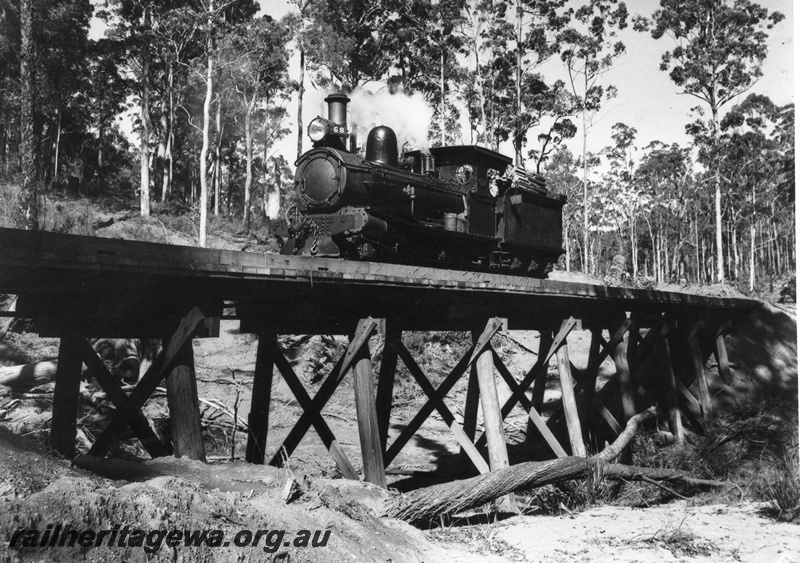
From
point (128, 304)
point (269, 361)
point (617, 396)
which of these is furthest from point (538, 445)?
point (128, 304)

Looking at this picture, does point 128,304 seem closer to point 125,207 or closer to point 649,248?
point 125,207

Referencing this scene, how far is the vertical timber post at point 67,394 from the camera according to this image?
4.99 m

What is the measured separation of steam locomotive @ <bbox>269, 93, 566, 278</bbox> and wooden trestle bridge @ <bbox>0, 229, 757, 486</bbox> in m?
0.97

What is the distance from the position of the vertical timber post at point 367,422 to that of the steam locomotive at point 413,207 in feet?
9.74

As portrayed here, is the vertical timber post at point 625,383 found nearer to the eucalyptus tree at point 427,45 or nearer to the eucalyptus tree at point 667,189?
→ the eucalyptus tree at point 427,45

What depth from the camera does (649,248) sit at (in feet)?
187

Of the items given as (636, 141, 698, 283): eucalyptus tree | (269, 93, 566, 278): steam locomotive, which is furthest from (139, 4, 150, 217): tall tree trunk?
(636, 141, 698, 283): eucalyptus tree

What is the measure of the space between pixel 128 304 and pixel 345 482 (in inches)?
79.9

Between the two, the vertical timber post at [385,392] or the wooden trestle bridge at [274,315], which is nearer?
the wooden trestle bridge at [274,315]

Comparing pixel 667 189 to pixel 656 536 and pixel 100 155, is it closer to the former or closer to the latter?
pixel 100 155

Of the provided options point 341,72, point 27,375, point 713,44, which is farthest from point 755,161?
point 27,375

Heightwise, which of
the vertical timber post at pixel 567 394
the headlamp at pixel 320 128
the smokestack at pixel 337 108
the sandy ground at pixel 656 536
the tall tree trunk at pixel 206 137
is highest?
the tall tree trunk at pixel 206 137

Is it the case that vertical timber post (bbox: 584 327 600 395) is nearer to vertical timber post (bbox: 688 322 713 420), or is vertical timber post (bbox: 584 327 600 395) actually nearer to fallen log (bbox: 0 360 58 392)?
vertical timber post (bbox: 688 322 713 420)

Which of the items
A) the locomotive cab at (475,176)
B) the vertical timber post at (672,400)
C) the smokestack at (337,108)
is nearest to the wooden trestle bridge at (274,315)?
the vertical timber post at (672,400)
